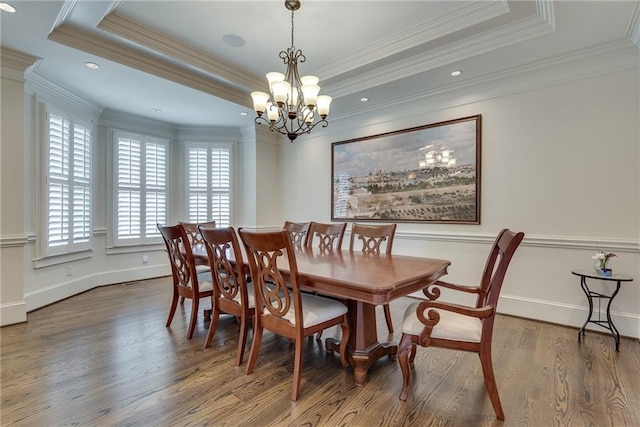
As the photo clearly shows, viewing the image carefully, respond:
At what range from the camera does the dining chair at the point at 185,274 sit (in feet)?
8.88

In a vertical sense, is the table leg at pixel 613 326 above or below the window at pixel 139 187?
below

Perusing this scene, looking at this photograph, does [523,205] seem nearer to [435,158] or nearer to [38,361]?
[435,158]

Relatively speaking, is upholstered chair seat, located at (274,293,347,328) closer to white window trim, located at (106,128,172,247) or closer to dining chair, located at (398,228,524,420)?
dining chair, located at (398,228,524,420)

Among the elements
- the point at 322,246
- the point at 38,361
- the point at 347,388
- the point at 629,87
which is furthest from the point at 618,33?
the point at 38,361

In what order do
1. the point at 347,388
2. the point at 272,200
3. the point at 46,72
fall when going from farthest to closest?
the point at 272,200 → the point at 46,72 → the point at 347,388

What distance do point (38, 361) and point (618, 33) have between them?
17.9ft

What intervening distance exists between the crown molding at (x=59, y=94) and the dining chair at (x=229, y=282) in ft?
9.55

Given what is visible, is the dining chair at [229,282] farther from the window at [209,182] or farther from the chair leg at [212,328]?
the window at [209,182]

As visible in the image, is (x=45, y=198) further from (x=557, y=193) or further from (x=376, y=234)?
(x=557, y=193)

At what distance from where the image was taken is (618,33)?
269 cm

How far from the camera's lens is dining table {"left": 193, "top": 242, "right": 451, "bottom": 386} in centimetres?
167

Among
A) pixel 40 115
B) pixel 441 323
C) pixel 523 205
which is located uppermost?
pixel 40 115

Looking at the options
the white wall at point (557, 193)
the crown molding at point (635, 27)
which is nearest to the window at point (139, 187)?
the white wall at point (557, 193)

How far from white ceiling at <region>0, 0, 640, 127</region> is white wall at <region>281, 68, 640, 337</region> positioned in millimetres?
373
